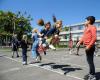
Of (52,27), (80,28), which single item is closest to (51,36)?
(52,27)

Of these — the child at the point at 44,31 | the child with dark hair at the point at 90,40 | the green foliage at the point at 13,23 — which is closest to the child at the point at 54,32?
the child at the point at 44,31

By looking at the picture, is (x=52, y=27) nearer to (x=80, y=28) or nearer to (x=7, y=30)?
(x=7, y=30)

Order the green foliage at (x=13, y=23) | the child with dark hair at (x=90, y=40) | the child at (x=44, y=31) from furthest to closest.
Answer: the green foliage at (x=13, y=23)
the child at (x=44, y=31)
the child with dark hair at (x=90, y=40)

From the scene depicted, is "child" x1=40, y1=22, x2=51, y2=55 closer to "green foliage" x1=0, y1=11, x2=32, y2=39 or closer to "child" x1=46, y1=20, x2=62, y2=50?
"child" x1=46, y1=20, x2=62, y2=50

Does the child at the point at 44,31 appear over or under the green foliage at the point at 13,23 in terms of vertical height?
under

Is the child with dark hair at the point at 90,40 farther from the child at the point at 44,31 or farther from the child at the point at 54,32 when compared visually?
the child at the point at 44,31

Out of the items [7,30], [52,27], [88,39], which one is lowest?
[88,39]

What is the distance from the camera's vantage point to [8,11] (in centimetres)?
5772

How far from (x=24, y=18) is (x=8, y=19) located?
165 inches

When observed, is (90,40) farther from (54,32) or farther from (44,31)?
(44,31)

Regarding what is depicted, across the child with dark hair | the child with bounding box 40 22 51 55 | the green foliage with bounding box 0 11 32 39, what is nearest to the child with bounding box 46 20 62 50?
the child with bounding box 40 22 51 55

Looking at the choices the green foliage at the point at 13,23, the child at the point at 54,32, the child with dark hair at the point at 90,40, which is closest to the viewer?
the child with dark hair at the point at 90,40

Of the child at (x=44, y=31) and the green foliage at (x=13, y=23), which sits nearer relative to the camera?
the child at (x=44, y=31)

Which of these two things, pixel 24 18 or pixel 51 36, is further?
pixel 24 18
